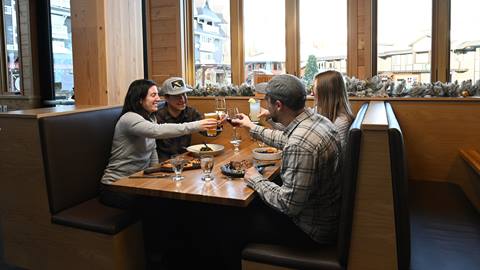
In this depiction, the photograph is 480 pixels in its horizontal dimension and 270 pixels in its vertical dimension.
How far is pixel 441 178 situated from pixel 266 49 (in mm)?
2136

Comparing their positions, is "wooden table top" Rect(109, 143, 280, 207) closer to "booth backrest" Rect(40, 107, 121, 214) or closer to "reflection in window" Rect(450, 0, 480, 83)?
"booth backrest" Rect(40, 107, 121, 214)

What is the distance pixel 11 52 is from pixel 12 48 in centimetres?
6

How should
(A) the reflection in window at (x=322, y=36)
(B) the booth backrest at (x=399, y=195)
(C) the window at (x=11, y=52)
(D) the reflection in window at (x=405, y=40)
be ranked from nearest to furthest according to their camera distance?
(B) the booth backrest at (x=399, y=195) < (D) the reflection in window at (x=405, y=40) < (A) the reflection in window at (x=322, y=36) < (C) the window at (x=11, y=52)

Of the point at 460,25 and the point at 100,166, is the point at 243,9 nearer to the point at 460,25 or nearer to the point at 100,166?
the point at 460,25

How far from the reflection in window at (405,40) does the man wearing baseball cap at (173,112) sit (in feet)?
6.05

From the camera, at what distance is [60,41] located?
5.62 meters

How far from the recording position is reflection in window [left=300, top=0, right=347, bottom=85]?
385 centimetres

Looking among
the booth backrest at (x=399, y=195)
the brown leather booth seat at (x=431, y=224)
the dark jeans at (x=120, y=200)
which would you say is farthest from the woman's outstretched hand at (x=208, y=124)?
the booth backrest at (x=399, y=195)

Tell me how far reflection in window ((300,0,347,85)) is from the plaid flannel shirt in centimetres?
223

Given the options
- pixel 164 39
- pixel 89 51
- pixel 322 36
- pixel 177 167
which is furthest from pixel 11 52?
pixel 177 167

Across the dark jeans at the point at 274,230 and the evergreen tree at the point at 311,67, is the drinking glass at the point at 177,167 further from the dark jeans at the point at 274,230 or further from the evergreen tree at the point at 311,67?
the evergreen tree at the point at 311,67

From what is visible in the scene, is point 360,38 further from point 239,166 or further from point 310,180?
point 310,180

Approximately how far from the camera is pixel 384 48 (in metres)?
3.71

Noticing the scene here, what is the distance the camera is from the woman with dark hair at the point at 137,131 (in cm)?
245
